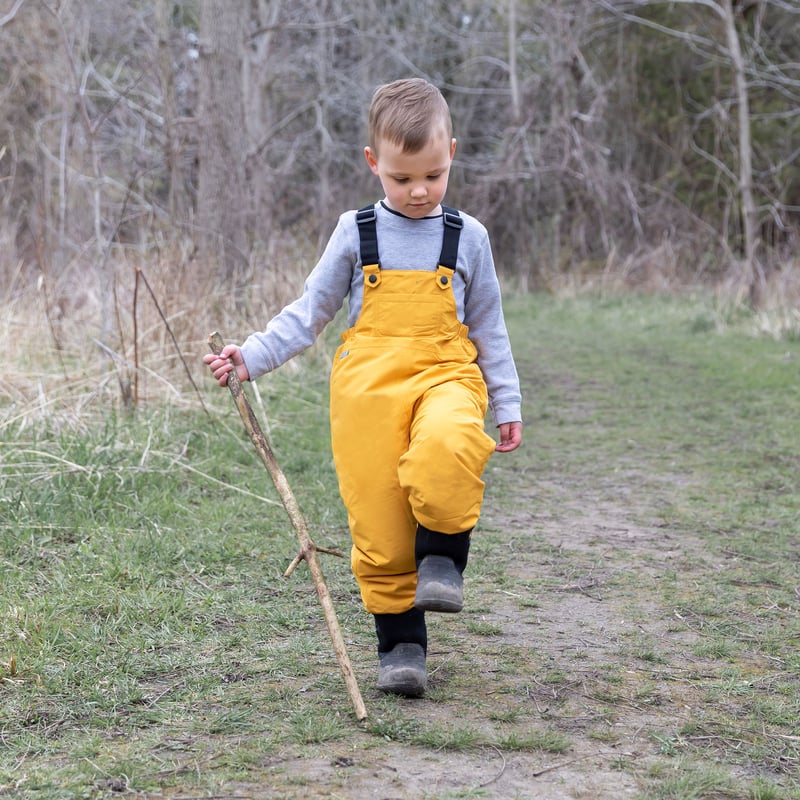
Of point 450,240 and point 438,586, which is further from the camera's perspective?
point 450,240

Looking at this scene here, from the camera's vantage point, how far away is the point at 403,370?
2.73m

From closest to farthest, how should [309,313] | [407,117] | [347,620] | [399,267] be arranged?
1. [407,117]
2. [399,267]
3. [309,313]
4. [347,620]

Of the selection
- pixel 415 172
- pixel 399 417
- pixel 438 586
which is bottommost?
pixel 438 586

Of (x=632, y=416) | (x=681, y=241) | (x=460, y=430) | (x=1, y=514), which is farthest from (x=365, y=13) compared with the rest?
(x=460, y=430)

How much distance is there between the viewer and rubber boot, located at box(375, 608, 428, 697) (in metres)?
2.71

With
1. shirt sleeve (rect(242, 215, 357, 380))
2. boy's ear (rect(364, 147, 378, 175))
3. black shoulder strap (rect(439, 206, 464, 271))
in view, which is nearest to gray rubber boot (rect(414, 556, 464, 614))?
shirt sleeve (rect(242, 215, 357, 380))

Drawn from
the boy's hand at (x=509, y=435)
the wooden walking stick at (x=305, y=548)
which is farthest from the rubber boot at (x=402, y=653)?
the boy's hand at (x=509, y=435)

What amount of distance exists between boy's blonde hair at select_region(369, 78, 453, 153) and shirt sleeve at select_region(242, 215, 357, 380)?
0.26 metres

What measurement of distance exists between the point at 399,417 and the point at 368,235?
1.56 feet

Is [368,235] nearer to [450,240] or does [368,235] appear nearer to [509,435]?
[450,240]

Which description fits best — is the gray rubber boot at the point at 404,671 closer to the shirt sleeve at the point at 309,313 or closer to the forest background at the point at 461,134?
the shirt sleeve at the point at 309,313

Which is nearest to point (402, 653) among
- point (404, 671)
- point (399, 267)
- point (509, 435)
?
point (404, 671)

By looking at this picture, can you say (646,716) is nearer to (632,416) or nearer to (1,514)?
(1,514)

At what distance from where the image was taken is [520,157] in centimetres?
2002
